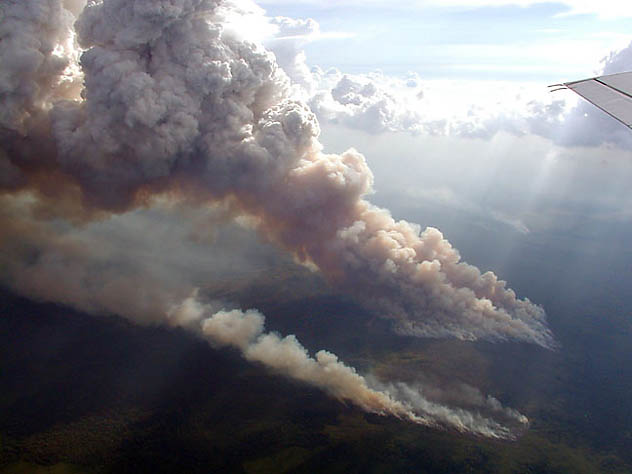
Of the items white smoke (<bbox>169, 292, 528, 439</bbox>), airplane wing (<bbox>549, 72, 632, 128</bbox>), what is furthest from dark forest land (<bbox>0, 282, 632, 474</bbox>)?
airplane wing (<bbox>549, 72, 632, 128</bbox>)

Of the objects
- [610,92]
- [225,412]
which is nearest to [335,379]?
[225,412]

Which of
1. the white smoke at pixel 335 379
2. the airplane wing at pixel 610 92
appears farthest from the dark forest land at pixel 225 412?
the airplane wing at pixel 610 92

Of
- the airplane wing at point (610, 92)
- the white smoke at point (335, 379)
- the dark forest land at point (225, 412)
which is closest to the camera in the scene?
the airplane wing at point (610, 92)

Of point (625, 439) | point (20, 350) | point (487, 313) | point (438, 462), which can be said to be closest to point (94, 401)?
point (20, 350)

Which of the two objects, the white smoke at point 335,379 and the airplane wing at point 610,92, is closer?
the airplane wing at point 610,92

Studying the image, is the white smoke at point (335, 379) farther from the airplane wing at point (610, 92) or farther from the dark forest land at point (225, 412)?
the airplane wing at point (610, 92)

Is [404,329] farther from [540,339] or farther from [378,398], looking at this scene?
[540,339]
